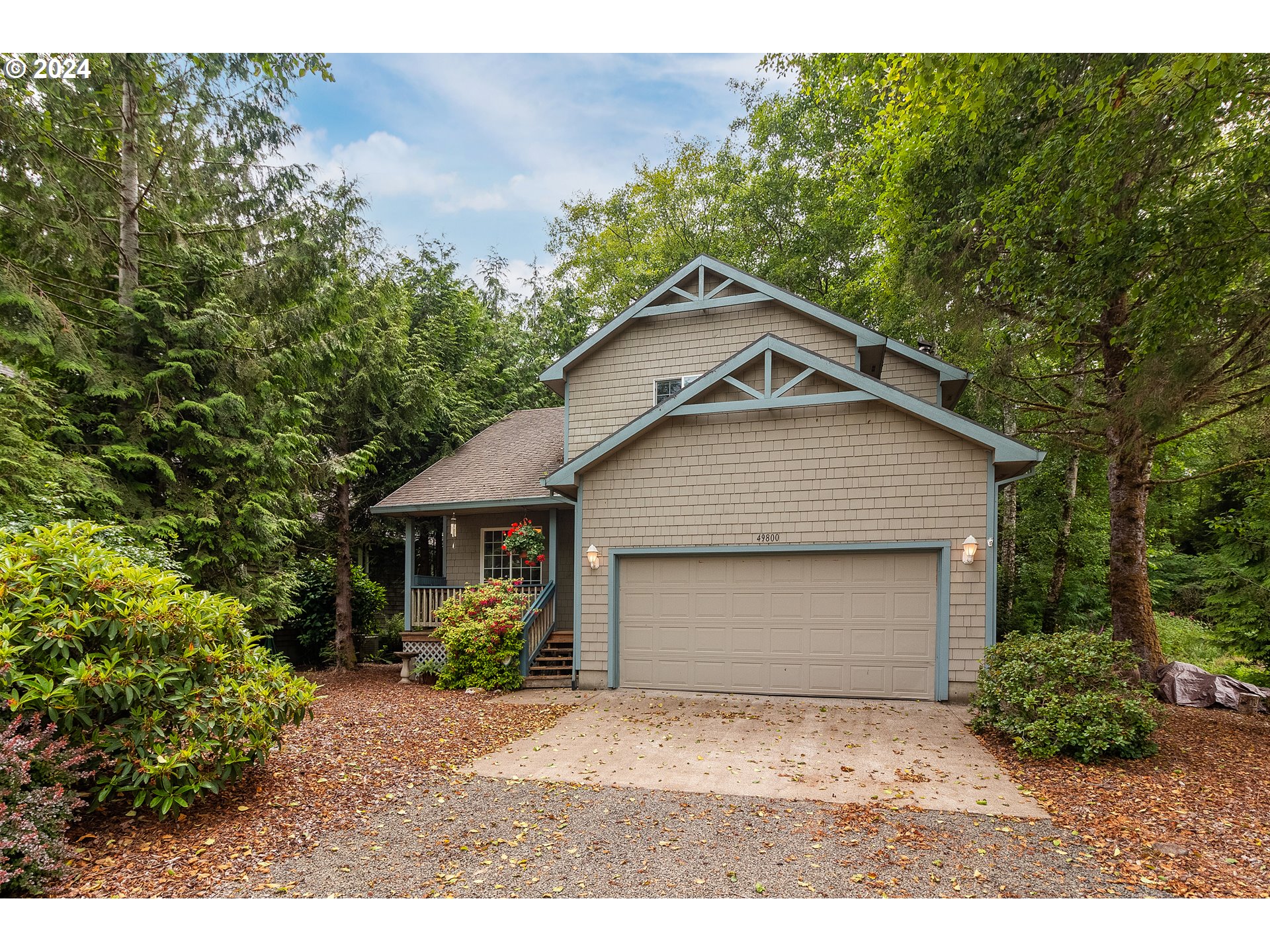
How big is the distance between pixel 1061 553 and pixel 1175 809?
1002 cm

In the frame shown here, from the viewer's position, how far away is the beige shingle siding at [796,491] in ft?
27.6

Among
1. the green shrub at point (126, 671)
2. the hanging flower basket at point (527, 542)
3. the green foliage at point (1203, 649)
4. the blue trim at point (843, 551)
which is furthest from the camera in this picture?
the hanging flower basket at point (527, 542)

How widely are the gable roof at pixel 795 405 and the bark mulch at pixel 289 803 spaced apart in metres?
3.83

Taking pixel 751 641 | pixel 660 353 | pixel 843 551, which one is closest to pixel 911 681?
pixel 843 551

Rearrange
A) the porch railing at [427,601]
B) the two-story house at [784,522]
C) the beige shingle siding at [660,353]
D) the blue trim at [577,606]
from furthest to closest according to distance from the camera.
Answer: the porch railing at [427,601] < the beige shingle siding at [660,353] < the blue trim at [577,606] < the two-story house at [784,522]

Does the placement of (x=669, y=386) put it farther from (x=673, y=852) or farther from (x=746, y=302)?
(x=673, y=852)

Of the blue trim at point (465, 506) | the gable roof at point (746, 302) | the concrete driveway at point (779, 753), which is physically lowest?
the concrete driveway at point (779, 753)

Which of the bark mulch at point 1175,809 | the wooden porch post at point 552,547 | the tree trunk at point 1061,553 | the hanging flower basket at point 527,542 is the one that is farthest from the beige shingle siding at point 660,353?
the bark mulch at point 1175,809

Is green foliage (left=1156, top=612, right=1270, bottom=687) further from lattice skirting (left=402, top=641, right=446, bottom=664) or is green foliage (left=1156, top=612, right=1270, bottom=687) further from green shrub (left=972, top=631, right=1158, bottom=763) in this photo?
lattice skirting (left=402, top=641, right=446, bottom=664)

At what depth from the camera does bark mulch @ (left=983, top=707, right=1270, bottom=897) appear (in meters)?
3.76

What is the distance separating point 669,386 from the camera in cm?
1173

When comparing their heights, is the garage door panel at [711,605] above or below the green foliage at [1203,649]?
above

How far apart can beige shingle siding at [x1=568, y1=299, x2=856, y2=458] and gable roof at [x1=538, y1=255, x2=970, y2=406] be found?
18cm

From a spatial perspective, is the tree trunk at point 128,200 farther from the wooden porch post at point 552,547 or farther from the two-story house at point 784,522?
the wooden porch post at point 552,547
